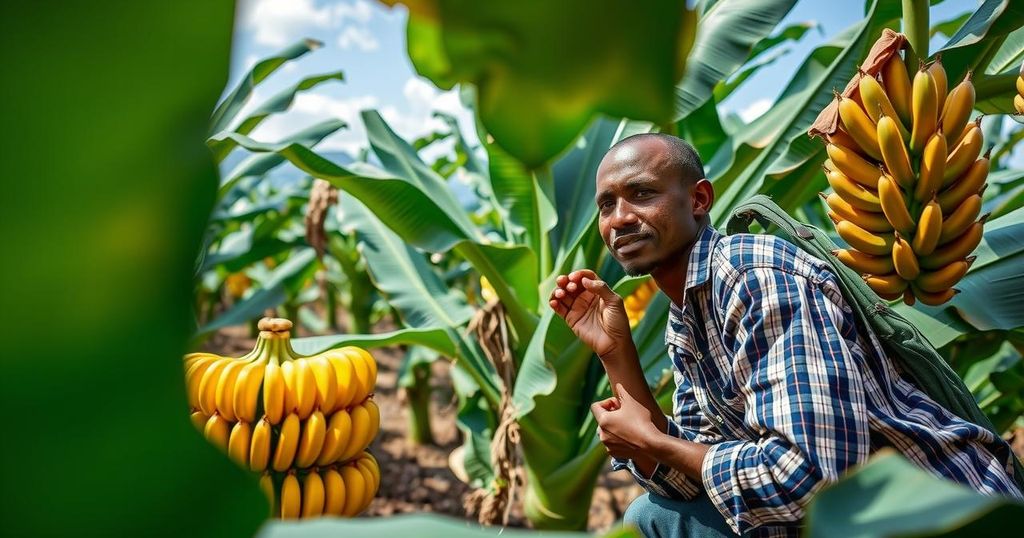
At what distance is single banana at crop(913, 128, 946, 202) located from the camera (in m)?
0.99

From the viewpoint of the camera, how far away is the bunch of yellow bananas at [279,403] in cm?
115

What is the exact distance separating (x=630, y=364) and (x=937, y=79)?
0.61 metres

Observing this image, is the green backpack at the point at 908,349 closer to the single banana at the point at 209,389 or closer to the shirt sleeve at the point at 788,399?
the shirt sleeve at the point at 788,399

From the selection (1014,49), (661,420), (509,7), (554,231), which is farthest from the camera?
(554,231)

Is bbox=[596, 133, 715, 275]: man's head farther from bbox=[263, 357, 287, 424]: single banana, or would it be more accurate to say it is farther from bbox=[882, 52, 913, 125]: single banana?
bbox=[263, 357, 287, 424]: single banana

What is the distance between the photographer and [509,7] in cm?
14

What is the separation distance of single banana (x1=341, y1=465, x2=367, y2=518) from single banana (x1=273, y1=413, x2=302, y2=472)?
0.41 ft

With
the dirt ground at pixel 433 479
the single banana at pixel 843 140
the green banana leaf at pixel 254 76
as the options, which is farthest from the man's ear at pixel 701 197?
the green banana leaf at pixel 254 76

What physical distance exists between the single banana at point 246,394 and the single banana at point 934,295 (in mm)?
1099

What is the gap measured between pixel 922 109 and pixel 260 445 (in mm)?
1152

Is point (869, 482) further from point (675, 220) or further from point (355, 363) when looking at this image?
point (355, 363)

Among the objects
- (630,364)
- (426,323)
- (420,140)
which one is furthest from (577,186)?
(420,140)

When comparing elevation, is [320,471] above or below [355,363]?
below

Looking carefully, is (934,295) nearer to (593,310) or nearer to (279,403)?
(593,310)
